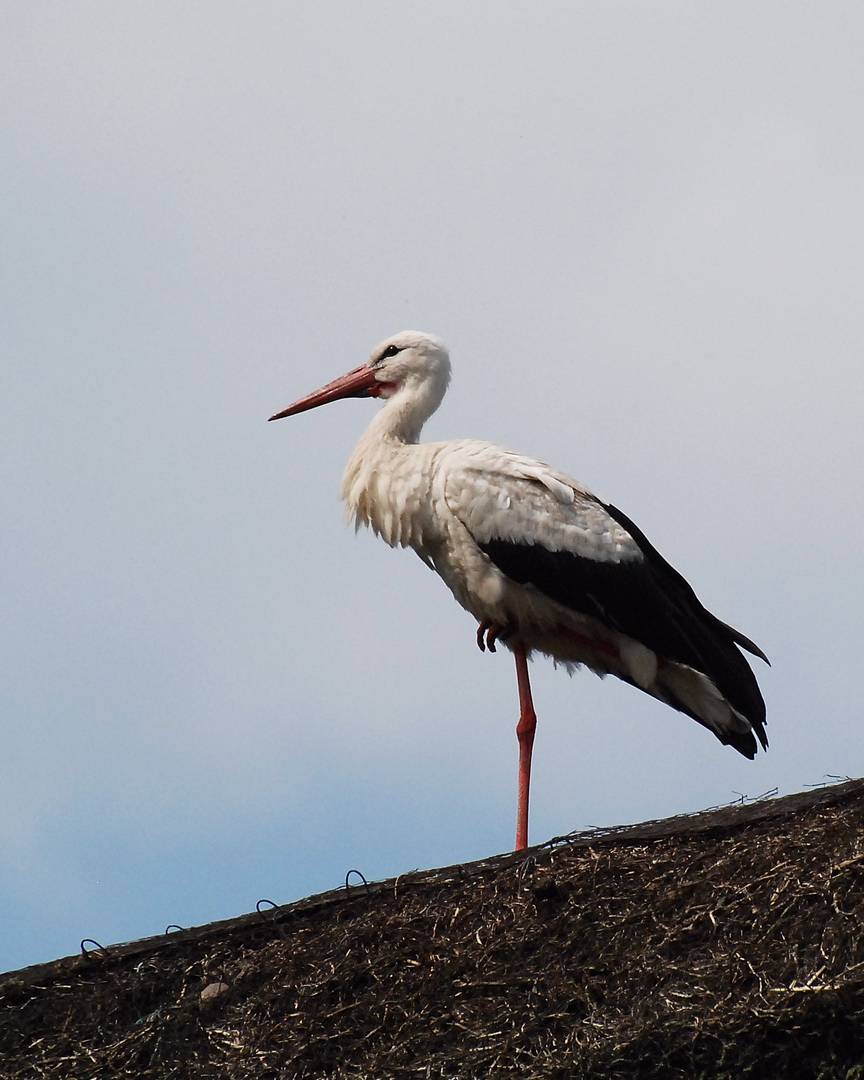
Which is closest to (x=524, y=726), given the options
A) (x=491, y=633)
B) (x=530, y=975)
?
(x=491, y=633)

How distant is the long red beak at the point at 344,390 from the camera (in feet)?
27.5

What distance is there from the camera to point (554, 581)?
7297 millimetres

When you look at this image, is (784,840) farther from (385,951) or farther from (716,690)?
(716,690)

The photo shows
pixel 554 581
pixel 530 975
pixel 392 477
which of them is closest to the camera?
pixel 530 975

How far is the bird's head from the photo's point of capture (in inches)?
320

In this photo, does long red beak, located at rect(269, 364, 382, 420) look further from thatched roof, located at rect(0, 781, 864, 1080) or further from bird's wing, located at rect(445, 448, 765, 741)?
thatched roof, located at rect(0, 781, 864, 1080)

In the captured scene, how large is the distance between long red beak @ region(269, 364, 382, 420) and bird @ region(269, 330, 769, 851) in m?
0.74

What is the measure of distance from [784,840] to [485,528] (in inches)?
95.2

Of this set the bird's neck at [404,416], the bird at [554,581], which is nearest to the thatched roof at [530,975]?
the bird at [554,581]

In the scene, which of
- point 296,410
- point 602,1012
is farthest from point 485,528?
point 602,1012

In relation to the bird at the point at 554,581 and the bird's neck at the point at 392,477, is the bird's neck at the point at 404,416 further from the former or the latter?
the bird at the point at 554,581

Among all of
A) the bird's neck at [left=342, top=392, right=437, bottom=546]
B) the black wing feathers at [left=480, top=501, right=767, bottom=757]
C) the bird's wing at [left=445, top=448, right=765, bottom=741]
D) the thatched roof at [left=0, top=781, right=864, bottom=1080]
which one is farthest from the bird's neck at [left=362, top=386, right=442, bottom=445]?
the thatched roof at [left=0, top=781, right=864, bottom=1080]

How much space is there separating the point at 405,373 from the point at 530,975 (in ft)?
12.1

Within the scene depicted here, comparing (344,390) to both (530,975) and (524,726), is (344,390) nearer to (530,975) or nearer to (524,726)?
(524,726)
